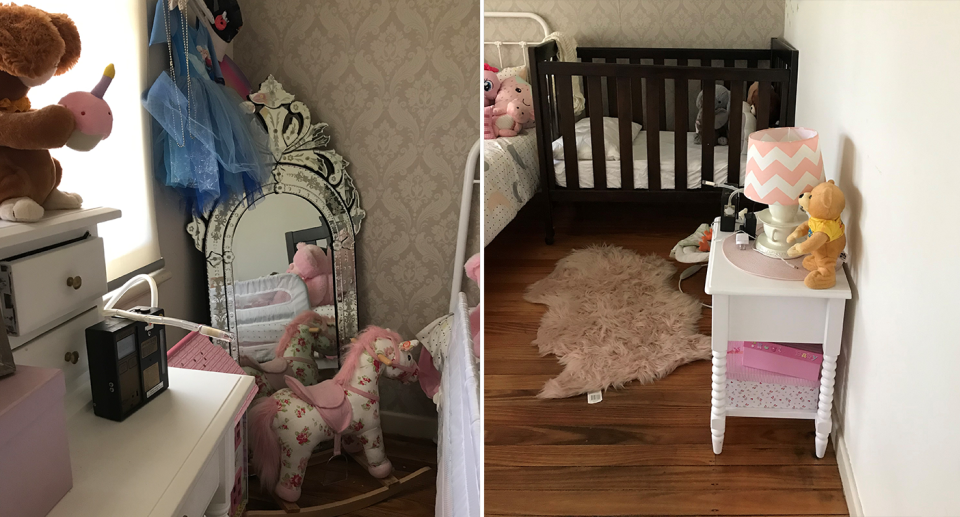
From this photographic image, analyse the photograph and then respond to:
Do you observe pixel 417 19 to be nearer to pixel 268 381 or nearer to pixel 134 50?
pixel 134 50

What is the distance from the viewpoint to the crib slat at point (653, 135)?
2.91m

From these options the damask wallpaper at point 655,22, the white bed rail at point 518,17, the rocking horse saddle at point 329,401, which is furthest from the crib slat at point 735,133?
the rocking horse saddle at point 329,401

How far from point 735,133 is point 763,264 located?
4.71ft

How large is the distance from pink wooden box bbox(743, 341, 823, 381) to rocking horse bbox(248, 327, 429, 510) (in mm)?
868

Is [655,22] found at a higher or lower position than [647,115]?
higher

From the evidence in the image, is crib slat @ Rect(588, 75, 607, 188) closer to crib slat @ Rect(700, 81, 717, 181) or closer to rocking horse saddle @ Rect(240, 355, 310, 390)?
crib slat @ Rect(700, 81, 717, 181)

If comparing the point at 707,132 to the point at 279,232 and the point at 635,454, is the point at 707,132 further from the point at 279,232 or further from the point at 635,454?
the point at 279,232

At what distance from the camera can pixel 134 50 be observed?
4.84ft

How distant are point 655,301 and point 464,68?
1180 millimetres

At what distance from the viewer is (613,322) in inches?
94.0

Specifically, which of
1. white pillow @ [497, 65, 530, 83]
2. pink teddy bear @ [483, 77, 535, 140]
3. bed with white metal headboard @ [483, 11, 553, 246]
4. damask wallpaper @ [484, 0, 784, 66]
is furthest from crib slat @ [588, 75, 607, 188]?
damask wallpaper @ [484, 0, 784, 66]

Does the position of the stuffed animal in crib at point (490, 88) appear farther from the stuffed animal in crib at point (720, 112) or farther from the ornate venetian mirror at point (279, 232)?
the ornate venetian mirror at point (279, 232)

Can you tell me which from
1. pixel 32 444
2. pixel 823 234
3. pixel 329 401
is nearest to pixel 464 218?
pixel 329 401

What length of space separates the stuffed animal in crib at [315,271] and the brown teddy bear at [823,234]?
1.20 metres
